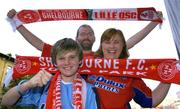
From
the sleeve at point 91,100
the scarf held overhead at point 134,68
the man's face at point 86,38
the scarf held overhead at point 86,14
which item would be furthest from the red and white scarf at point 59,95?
the scarf held overhead at point 86,14

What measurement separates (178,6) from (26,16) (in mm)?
2626

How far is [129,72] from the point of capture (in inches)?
178

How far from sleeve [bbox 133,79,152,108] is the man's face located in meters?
0.92

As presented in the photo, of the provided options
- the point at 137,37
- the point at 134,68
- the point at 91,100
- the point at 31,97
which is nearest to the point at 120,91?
the point at 134,68

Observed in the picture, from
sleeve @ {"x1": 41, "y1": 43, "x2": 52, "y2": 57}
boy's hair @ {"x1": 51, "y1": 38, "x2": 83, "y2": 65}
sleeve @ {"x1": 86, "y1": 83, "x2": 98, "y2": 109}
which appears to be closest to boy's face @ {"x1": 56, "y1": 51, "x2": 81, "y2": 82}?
boy's hair @ {"x1": 51, "y1": 38, "x2": 83, "y2": 65}

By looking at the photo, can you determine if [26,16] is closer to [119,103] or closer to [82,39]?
[82,39]

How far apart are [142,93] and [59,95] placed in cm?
97

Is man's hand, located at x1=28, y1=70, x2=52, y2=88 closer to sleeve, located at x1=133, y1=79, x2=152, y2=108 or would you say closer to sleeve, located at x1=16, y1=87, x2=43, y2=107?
sleeve, located at x1=16, y1=87, x2=43, y2=107

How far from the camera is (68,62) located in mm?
3785

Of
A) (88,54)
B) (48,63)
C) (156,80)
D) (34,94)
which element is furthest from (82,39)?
(34,94)

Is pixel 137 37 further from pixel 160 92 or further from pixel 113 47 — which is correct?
pixel 160 92

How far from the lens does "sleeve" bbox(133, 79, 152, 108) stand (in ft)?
14.4

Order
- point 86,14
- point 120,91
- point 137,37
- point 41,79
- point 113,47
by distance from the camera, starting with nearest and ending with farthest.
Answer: point 41,79 → point 120,91 → point 113,47 → point 137,37 → point 86,14

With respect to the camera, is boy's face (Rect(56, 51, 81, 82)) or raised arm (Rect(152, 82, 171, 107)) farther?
raised arm (Rect(152, 82, 171, 107))
